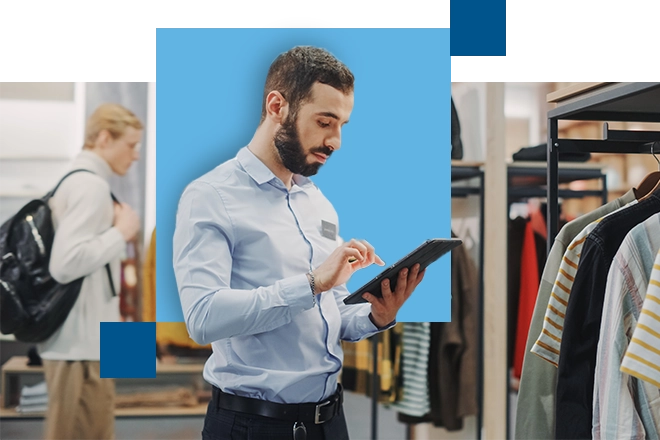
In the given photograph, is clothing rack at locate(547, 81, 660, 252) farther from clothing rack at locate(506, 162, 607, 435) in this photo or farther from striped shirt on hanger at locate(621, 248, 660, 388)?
clothing rack at locate(506, 162, 607, 435)

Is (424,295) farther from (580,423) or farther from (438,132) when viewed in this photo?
(580,423)

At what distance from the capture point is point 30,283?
2.45 meters

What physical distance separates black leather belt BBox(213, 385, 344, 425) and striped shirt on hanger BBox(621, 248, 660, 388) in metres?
0.83

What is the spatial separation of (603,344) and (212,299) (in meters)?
0.91

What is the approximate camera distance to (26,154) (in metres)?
2.47

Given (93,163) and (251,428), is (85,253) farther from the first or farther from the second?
(251,428)

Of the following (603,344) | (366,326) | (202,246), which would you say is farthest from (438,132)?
(603,344)

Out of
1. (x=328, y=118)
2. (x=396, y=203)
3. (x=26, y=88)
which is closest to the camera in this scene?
(x=328, y=118)

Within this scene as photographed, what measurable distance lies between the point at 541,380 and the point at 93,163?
5.77 ft

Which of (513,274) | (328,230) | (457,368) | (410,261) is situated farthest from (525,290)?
(410,261)

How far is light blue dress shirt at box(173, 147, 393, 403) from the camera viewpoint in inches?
65.5

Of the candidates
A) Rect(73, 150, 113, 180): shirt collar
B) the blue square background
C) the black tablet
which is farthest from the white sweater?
the black tablet

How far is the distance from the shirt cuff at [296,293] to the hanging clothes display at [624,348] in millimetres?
694

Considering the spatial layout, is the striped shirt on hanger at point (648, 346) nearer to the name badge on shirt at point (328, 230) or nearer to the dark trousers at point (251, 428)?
the dark trousers at point (251, 428)
